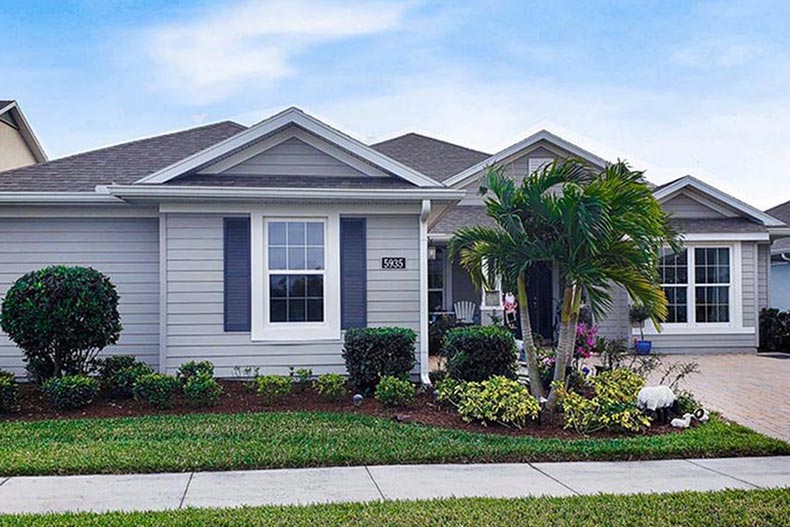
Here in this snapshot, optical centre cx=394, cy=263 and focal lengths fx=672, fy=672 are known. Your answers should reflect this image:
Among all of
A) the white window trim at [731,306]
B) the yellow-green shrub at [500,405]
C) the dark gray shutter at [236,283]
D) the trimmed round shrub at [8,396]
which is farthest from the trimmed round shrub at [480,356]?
the white window trim at [731,306]

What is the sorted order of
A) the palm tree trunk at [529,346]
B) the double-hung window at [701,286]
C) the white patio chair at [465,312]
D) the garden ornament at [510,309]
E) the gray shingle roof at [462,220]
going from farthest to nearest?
the white patio chair at [465,312] → the double-hung window at [701,286] → the gray shingle roof at [462,220] → the garden ornament at [510,309] → the palm tree trunk at [529,346]

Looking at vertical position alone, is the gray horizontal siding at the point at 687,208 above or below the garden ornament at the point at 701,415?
above

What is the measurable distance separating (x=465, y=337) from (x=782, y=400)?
15.3 ft

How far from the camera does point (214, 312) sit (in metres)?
9.96

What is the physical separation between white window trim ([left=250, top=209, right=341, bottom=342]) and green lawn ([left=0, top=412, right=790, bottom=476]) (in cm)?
241

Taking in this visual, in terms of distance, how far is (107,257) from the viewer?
10617 millimetres

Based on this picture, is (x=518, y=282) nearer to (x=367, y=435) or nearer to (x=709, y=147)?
(x=367, y=435)

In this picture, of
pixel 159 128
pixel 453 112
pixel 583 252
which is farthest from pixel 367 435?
pixel 159 128

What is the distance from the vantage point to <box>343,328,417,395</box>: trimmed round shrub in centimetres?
920

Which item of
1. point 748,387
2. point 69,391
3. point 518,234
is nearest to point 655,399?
point 518,234

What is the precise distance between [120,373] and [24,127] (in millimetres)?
12723

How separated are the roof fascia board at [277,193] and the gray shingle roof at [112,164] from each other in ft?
4.16

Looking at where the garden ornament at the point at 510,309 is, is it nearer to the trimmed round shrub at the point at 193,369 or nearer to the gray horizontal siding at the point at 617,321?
the gray horizontal siding at the point at 617,321

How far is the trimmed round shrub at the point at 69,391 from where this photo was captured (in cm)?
829
